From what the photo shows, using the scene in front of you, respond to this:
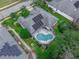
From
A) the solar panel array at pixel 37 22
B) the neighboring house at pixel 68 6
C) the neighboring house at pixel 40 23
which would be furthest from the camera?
the neighboring house at pixel 68 6

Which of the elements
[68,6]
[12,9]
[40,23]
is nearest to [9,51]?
[40,23]

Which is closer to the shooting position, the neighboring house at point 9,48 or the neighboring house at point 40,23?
the neighboring house at point 9,48

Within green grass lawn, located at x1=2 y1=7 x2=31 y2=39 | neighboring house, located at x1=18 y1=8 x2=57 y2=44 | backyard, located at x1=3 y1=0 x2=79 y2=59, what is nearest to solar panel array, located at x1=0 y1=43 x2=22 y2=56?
backyard, located at x1=3 y1=0 x2=79 y2=59

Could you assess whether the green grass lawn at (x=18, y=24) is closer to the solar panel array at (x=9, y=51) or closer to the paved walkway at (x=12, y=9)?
the paved walkway at (x=12, y=9)

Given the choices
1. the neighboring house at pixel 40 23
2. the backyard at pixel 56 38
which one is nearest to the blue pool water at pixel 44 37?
the neighboring house at pixel 40 23

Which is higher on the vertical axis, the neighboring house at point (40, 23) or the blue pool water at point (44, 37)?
the neighboring house at point (40, 23)

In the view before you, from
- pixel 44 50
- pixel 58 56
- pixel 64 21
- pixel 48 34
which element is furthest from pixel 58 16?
pixel 58 56

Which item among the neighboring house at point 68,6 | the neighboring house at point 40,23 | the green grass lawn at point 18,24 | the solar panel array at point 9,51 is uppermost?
the neighboring house at point 68,6

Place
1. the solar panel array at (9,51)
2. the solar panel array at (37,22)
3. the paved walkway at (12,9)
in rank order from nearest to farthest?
the solar panel array at (9,51), the solar panel array at (37,22), the paved walkway at (12,9)
